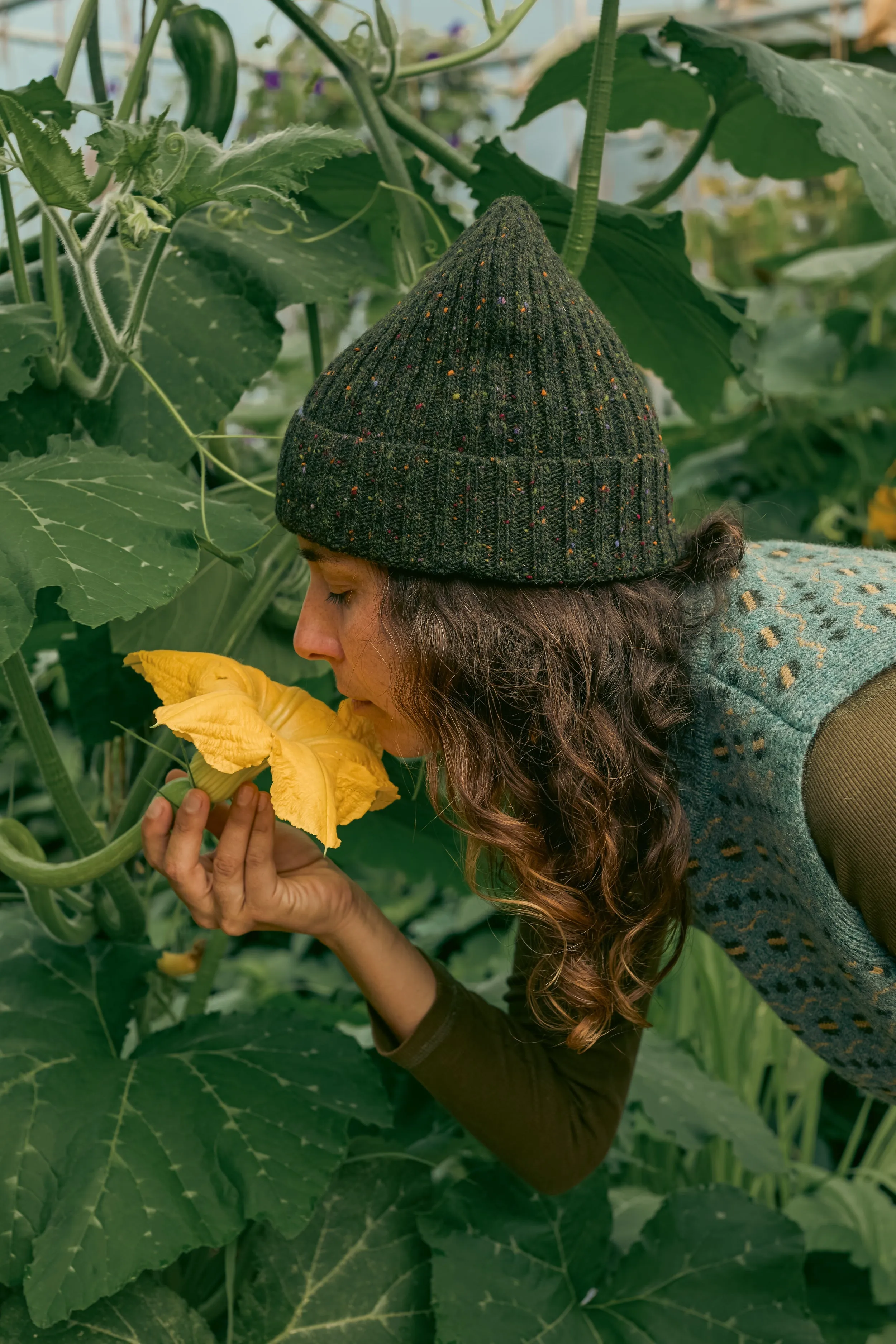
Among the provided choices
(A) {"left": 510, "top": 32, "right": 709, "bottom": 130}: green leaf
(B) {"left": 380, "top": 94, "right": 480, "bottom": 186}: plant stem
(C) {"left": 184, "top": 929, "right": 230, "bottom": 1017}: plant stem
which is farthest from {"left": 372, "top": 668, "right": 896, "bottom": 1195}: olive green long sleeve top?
(A) {"left": 510, "top": 32, "right": 709, "bottom": 130}: green leaf

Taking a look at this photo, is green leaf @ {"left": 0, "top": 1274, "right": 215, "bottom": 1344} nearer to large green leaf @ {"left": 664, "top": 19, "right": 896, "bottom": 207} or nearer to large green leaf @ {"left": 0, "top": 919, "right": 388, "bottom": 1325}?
large green leaf @ {"left": 0, "top": 919, "right": 388, "bottom": 1325}

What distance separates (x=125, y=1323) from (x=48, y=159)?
34.2 inches

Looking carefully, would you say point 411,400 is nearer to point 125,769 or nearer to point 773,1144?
point 125,769

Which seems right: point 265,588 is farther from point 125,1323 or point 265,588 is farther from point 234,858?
point 125,1323

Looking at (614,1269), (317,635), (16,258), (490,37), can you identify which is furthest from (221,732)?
(614,1269)

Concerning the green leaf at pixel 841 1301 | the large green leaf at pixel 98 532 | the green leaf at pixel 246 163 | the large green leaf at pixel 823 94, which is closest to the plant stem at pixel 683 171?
the large green leaf at pixel 823 94

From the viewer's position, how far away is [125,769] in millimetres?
1251

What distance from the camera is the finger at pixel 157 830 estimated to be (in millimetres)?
805

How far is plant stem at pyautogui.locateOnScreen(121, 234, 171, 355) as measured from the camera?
2.68ft

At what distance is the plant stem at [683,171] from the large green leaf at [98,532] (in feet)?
2.11

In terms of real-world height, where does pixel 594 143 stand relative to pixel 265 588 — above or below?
above

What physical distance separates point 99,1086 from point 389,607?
1.60 ft

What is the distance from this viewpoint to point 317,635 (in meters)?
0.85

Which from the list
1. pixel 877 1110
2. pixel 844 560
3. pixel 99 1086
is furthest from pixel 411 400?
pixel 877 1110
